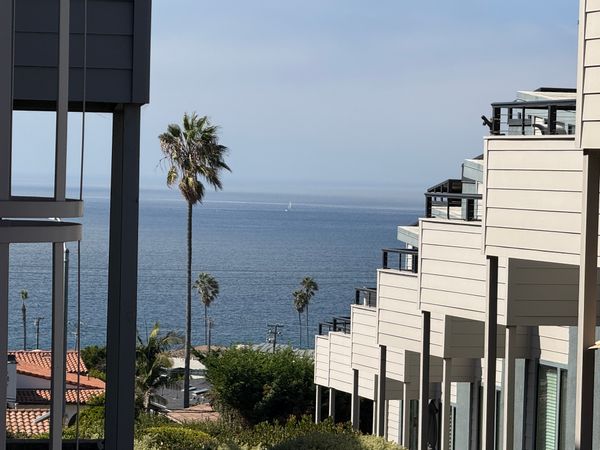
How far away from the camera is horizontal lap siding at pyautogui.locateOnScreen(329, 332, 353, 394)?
1995 cm

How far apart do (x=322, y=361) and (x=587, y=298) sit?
1496 cm

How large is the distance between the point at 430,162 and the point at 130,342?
15575 centimetres

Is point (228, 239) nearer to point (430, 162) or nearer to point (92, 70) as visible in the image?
→ point (430, 162)

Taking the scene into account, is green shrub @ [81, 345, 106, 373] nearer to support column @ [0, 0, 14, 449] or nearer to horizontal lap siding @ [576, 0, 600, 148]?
horizontal lap siding @ [576, 0, 600, 148]

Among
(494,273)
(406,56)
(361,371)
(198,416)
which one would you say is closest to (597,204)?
(494,273)

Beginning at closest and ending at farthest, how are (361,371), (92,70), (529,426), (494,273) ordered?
1. (92,70)
2. (494,273)
3. (529,426)
4. (361,371)

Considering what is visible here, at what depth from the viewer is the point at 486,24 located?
148m

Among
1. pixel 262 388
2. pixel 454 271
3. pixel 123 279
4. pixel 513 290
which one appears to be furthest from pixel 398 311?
pixel 262 388

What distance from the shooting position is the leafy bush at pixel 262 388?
1547 inches

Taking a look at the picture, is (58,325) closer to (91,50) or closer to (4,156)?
(4,156)

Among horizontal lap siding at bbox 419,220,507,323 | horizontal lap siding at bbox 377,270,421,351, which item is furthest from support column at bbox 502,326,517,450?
horizontal lap siding at bbox 377,270,421,351

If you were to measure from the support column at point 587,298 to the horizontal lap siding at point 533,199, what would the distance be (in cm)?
94

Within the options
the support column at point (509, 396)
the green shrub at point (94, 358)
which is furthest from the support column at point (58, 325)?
the green shrub at point (94, 358)

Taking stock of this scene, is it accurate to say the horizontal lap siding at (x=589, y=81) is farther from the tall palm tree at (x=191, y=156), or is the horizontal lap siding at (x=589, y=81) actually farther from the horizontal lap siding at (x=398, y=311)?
the tall palm tree at (x=191, y=156)
